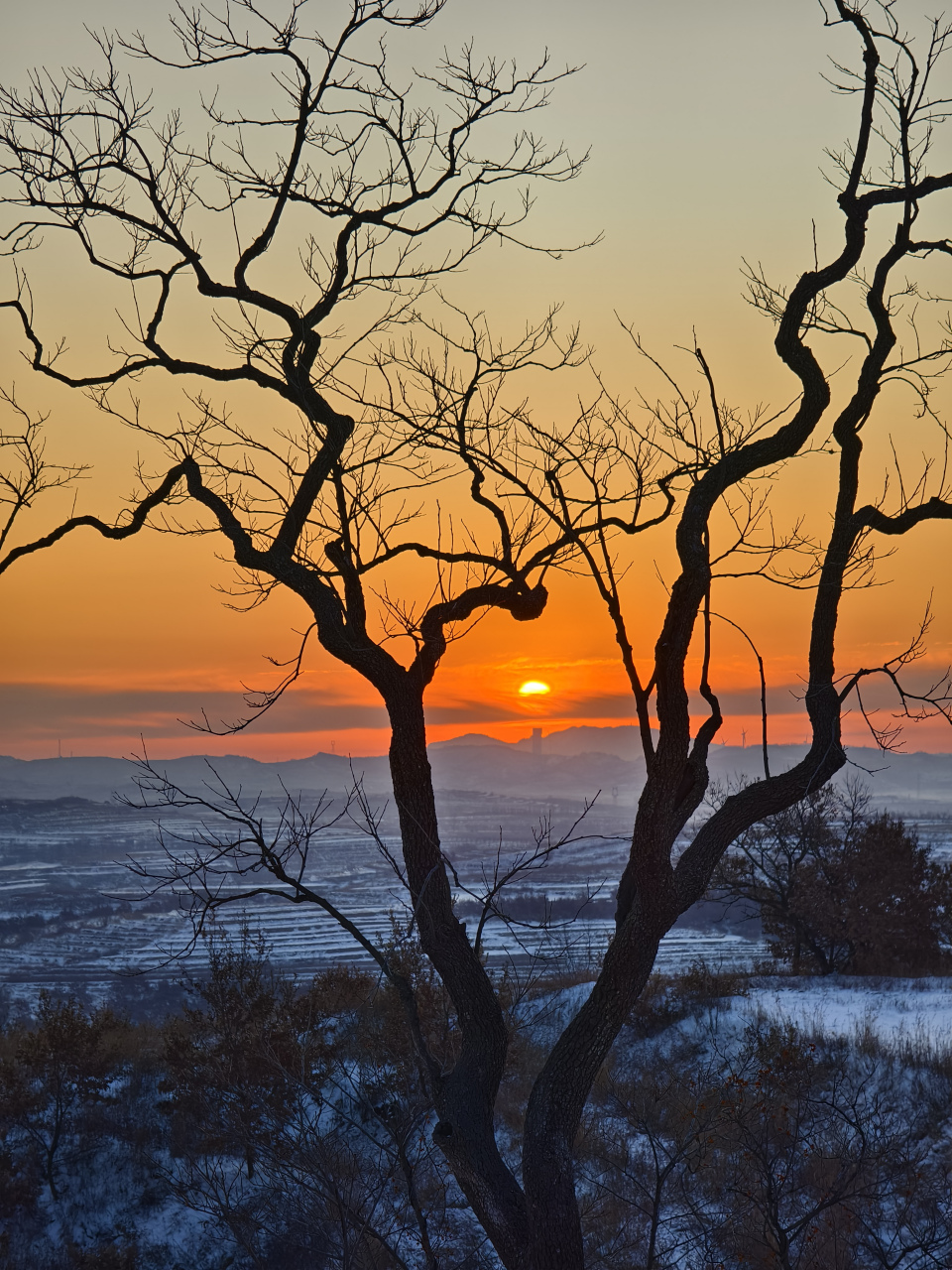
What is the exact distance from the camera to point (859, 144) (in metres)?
5.71

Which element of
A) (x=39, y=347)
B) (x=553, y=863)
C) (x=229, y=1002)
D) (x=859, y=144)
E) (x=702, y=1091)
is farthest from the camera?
(x=553, y=863)

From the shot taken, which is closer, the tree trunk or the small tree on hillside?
the tree trunk

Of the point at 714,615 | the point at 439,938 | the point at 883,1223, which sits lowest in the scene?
the point at 883,1223

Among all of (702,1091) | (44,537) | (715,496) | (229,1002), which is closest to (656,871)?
(715,496)

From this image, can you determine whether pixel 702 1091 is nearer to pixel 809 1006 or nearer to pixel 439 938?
pixel 809 1006

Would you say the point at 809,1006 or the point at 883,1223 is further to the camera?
the point at 809,1006

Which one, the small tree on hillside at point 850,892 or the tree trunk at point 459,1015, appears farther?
the small tree on hillside at point 850,892

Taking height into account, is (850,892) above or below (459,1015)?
below

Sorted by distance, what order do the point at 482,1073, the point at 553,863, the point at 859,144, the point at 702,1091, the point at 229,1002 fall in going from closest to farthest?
1. the point at 859,144
2. the point at 482,1073
3. the point at 702,1091
4. the point at 229,1002
5. the point at 553,863

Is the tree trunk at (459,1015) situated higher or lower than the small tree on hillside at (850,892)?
higher

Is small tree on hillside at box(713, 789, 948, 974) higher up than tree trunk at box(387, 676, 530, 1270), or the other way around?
tree trunk at box(387, 676, 530, 1270)

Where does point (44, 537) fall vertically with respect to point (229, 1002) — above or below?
above

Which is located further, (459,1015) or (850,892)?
(850,892)

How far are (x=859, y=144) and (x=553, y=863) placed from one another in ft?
328
